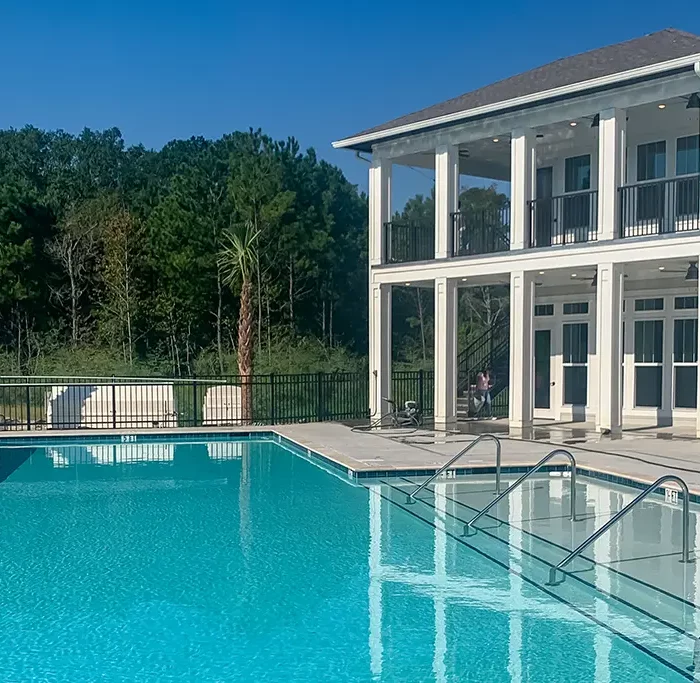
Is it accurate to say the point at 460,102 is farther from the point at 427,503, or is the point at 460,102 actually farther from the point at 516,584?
the point at 516,584

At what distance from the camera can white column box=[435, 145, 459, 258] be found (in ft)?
55.9

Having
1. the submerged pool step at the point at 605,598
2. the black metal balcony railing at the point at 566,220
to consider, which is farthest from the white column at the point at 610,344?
the submerged pool step at the point at 605,598

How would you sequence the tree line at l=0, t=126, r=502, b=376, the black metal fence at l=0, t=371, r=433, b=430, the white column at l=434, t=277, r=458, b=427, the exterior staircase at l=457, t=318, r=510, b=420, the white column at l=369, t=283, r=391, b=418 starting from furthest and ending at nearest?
the tree line at l=0, t=126, r=502, b=376, the exterior staircase at l=457, t=318, r=510, b=420, the black metal fence at l=0, t=371, r=433, b=430, the white column at l=369, t=283, r=391, b=418, the white column at l=434, t=277, r=458, b=427

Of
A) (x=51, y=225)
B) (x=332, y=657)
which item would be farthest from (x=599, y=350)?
(x=51, y=225)

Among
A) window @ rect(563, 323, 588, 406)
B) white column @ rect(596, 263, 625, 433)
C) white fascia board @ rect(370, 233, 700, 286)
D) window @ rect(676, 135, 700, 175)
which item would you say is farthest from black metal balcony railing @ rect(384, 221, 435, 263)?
window @ rect(676, 135, 700, 175)

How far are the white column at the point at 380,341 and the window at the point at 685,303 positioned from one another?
6.06 metres

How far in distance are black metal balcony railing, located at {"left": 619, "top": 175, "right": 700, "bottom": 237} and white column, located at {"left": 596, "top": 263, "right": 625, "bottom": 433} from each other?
807 mm

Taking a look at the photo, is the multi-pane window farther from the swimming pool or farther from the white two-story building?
the swimming pool

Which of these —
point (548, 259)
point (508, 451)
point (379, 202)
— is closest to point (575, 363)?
point (548, 259)

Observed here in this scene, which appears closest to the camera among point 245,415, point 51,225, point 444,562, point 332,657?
point 332,657

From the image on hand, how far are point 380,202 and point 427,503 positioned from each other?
9.33 meters

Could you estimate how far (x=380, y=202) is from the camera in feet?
60.6

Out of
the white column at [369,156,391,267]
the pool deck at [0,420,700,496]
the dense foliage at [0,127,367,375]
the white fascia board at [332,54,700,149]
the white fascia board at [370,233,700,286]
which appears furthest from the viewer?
the dense foliage at [0,127,367,375]

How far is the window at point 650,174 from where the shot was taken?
52.1 feet
